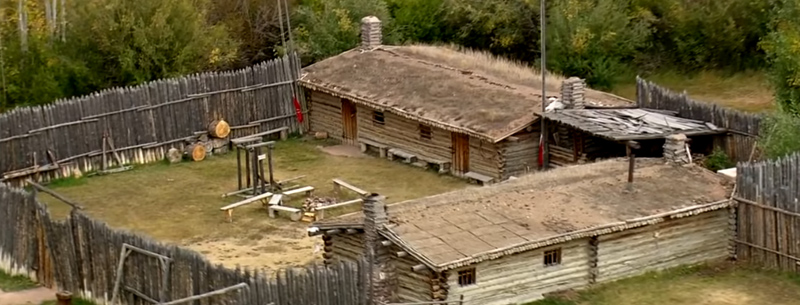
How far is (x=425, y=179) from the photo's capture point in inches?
1307

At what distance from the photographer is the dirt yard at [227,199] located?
2814 centimetres

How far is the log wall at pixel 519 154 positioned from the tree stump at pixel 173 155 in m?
8.69

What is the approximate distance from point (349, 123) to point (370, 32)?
3.41 meters

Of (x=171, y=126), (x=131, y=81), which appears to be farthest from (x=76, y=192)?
(x=131, y=81)

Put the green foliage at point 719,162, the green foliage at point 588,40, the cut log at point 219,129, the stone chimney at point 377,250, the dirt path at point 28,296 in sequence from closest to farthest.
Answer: the stone chimney at point 377,250 < the dirt path at point 28,296 < the green foliage at point 719,162 < the cut log at point 219,129 < the green foliage at point 588,40

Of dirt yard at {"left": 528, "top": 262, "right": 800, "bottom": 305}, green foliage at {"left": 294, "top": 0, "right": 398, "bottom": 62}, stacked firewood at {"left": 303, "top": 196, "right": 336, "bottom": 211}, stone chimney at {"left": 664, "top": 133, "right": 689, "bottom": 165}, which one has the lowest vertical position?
→ dirt yard at {"left": 528, "top": 262, "right": 800, "bottom": 305}

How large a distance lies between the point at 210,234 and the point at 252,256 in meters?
1.93

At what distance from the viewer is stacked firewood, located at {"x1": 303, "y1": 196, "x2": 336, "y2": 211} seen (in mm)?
30219

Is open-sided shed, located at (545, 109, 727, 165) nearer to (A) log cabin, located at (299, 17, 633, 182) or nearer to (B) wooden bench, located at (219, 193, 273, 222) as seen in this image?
(A) log cabin, located at (299, 17, 633, 182)

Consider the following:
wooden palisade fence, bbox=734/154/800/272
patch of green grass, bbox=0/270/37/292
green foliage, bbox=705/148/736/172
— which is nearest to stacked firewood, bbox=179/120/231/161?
patch of green grass, bbox=0/270/37/292

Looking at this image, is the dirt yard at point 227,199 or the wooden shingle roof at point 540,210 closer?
the wooden shingle roof at point 540,210

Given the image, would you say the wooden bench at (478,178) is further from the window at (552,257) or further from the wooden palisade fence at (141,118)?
the window at (552,257)

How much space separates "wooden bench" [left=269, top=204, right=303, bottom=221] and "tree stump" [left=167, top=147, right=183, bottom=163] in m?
6.01

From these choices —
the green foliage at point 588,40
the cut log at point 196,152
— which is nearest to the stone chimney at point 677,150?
the cut log at point 196,152
